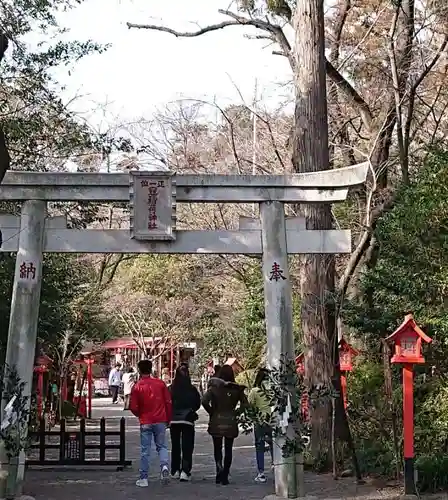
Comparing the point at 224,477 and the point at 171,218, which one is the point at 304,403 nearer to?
the point at 224,477

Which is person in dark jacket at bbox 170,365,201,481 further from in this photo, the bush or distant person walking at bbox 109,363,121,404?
distant person walking at bbox 109,363,121,404

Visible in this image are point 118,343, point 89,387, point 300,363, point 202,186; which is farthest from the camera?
point 118,343

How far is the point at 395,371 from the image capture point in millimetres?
13180

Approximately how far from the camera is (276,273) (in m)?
10.8

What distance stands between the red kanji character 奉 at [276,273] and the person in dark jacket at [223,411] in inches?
72.4

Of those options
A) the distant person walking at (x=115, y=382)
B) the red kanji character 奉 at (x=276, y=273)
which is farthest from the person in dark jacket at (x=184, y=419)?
the distant person walking at (x=115, y=382)

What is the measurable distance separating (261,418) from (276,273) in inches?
72.7

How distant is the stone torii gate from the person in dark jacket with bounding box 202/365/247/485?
1.43 m

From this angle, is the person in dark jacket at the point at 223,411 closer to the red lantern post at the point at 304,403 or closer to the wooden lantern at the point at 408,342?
the red lantern post at the point at 304,403

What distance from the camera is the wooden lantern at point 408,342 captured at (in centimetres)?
1012

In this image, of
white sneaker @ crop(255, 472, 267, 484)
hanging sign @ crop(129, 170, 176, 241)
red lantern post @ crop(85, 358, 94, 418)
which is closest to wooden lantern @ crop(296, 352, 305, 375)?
white sneaker @ crop(255, 472, 267, 484)

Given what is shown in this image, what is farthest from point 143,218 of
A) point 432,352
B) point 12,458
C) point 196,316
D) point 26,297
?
point 196,316

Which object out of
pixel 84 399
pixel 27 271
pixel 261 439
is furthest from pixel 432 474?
pixel 84 399

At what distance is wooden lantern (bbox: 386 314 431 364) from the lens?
1012cm
